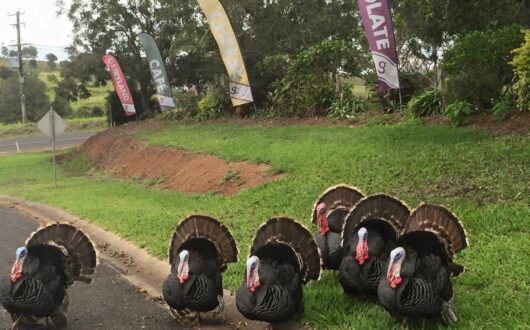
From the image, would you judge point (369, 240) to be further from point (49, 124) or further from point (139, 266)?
point (49, 124)

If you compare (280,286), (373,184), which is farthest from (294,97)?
(280,286)

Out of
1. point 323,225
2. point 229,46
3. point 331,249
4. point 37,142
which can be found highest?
point 229,46

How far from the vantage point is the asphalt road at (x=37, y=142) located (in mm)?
35294

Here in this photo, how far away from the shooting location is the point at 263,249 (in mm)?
4637

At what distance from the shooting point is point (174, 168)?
15.4m

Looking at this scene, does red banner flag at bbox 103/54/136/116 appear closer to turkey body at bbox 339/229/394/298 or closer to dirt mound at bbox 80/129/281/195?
dirt mound at bbox 80/129/281/195

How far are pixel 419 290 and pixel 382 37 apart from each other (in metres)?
9.96

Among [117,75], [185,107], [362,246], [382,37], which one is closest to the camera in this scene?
[362,246]

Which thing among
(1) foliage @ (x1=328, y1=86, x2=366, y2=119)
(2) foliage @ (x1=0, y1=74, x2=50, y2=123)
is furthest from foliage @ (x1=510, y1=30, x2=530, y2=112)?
(2) foliage @ (x1=0, y1=74, x2=50, y2=123)

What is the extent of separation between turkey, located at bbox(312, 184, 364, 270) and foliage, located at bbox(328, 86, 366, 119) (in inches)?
389

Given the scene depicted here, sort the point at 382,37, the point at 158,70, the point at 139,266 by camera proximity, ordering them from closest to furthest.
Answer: the point at 139,266
the point at 382,37
the point at 158,70

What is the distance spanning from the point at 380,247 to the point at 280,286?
87cm

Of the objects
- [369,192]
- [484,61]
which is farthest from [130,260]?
[484,61]

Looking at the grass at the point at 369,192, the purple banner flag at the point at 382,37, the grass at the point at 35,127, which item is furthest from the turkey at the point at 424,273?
the grass at the point at 35,127
